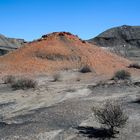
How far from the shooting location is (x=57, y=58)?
59.4 meters

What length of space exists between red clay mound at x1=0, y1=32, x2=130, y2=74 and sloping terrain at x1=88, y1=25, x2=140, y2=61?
5860 cm

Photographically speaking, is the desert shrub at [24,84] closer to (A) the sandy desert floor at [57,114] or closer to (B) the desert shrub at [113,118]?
(A) the sandy desert floor at [57,114]

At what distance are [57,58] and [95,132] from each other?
141ft

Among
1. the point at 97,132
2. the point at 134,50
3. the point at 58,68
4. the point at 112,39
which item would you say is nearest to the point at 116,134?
the point at 97,132

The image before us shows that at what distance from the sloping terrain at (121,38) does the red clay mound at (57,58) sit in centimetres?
5860

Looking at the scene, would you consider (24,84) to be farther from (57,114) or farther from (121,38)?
(121,38)

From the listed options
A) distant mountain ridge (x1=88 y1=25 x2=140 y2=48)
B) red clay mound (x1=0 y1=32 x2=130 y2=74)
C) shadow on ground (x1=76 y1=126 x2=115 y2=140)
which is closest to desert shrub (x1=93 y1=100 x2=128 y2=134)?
shadow on ground (x1=76 y1=126 x2=115 y2=140)

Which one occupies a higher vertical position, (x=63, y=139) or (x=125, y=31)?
(x=125, y=31)

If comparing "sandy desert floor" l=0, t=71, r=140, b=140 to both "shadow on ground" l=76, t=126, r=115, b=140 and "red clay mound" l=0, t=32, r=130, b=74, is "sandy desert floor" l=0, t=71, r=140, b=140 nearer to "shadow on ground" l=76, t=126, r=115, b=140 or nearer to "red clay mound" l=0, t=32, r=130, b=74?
"shadow on ground" l=76, t=126, r=115, b=140

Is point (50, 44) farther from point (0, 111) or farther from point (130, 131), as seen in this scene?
point (130, 131)

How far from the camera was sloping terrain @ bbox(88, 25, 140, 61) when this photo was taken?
12950 cm

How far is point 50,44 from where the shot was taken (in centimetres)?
6362

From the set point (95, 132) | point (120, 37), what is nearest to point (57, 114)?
point (95, 132)

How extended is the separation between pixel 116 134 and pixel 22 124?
411cm
